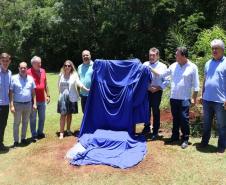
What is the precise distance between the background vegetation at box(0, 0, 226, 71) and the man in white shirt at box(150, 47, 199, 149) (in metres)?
15.6

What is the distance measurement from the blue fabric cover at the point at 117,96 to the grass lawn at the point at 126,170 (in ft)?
2.00

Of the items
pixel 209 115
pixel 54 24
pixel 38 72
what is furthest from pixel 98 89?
pixel 54 24

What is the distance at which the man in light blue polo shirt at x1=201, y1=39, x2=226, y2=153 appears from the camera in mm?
7531

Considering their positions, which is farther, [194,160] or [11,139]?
[11,139]

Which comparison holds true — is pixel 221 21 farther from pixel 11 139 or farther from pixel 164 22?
pixel 11 139

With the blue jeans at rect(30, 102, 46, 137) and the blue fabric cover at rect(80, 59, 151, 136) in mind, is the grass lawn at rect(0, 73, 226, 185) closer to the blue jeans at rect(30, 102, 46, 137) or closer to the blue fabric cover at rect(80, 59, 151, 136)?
the blue fabric cover at rect(80, 59, 151, 136)

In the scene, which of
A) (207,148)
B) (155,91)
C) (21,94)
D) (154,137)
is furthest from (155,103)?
(21,94)

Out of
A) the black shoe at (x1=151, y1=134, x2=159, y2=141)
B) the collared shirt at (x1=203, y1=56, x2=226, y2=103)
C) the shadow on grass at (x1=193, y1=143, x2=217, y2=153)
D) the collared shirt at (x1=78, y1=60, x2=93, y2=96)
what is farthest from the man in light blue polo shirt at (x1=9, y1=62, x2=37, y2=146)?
the collared shirt at (x1=203, y1=56, x2=226, y2=103)

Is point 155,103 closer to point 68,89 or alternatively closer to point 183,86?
point 183,86

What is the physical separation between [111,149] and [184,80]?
1875mm

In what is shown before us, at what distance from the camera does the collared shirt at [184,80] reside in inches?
314

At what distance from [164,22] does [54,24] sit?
8.51 metres

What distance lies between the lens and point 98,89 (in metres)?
8.78

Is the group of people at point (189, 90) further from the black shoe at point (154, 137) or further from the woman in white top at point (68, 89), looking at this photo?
the woman in white top at point (68, 89)
